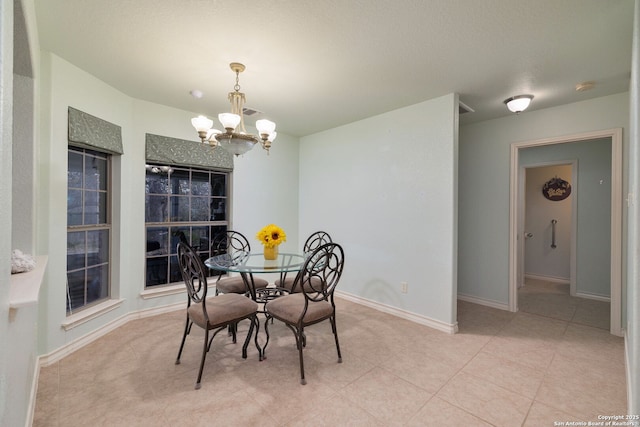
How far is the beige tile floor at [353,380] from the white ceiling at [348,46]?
8.33 ft

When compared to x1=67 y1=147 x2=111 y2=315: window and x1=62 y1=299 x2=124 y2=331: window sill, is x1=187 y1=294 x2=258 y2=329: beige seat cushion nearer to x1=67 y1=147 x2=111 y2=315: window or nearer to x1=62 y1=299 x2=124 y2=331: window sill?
x1=62 y1=299 x2=124 y2=331: window sill

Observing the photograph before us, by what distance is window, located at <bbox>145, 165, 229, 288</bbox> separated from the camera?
342 centimetres

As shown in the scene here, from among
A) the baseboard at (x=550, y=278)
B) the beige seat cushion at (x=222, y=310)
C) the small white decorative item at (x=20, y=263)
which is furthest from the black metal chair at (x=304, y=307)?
the baseboard at (x=550, y=278)

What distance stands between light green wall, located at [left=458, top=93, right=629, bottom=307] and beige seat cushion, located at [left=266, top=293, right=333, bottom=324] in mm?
2628

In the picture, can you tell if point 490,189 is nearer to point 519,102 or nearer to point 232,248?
point 519,102

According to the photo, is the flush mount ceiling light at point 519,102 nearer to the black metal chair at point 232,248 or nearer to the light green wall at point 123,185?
the light green wall at point 123,185

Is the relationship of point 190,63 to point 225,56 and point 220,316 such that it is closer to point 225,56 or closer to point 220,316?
point 225,56

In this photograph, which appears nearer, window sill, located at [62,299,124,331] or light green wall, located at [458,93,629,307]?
window sill, located at [62,299,124,331]

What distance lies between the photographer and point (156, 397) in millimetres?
1901

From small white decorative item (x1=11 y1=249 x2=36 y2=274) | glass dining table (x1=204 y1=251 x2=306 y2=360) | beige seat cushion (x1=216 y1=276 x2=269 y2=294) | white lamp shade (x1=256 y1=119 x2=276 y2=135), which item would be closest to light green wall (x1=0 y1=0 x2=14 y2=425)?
small white decorative item (x1=11 y1=249 x2=36 y2=274)

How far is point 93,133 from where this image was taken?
2654 millimetres

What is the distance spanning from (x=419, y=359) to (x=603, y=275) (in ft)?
12.1

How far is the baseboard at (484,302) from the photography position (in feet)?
12.0

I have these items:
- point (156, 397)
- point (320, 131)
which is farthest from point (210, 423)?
point (320, 131)
